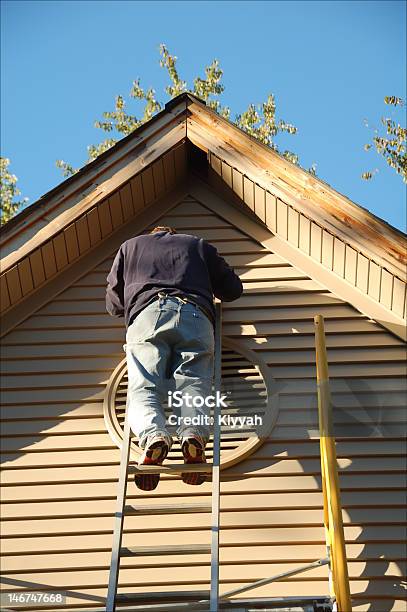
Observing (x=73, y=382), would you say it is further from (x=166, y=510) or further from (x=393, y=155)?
(x=393, y=155)

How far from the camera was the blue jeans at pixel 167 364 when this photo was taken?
5.40 metres

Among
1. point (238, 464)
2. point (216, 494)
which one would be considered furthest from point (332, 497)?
A: point (238, 464)

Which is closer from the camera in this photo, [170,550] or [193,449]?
[170,550]

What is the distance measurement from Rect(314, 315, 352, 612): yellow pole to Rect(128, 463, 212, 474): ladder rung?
0.66m

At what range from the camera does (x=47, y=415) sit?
6.98 meters

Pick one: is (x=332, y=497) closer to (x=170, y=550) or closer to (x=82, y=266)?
Answer: (x=170, y=550)

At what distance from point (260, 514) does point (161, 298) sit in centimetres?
155

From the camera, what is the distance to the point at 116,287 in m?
6.75

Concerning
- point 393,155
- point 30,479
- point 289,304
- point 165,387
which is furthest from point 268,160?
point 393,155

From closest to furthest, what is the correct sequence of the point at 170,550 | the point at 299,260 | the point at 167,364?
the point at 170,550 → the point at 167,364 → the point at 299,260

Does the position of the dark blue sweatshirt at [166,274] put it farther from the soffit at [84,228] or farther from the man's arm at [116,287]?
the soffit at [84,228]

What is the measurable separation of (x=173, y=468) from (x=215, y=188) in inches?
134

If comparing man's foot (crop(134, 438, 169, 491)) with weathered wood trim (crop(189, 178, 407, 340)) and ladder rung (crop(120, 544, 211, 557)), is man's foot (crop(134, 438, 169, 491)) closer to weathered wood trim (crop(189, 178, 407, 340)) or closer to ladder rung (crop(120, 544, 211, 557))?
ladder rung (crop(120, 544, 211, 557))

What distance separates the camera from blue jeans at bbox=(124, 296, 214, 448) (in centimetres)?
540
